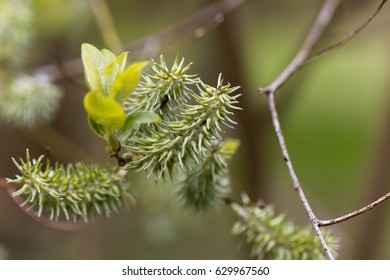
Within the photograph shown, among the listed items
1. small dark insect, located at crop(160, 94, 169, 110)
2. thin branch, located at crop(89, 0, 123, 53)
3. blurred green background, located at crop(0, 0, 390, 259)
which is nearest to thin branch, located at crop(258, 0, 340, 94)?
small dark insect, located at crop(160, 94, 169, 110)

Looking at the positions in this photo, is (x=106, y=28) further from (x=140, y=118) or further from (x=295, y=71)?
Result: (x=140, y=118)

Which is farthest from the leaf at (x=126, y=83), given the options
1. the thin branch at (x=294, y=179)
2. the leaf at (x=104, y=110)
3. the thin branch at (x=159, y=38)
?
the thin branch at (x=159, y=38)

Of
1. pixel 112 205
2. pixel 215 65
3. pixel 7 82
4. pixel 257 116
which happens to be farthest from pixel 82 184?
pixel 215 65

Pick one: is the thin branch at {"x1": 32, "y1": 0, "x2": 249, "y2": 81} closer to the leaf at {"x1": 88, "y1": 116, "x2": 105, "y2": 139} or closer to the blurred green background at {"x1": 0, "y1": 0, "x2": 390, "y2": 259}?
the blurred green background at {"x1": 0, "y1": 0, "x2": 390, "y2": 259}

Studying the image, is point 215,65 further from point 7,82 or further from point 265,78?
point 7,82

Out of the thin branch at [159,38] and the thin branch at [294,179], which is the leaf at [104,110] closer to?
the thin branch at [294,179]
